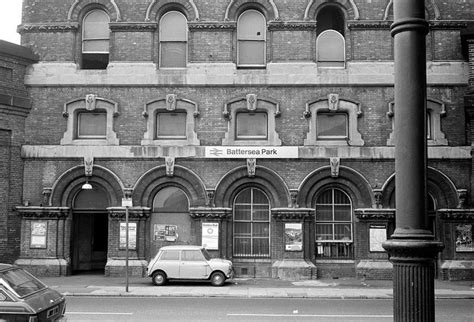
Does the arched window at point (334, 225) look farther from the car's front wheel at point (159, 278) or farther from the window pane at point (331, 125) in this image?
the car's front wheel at point (159, 278)

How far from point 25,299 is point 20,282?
706 millimetres

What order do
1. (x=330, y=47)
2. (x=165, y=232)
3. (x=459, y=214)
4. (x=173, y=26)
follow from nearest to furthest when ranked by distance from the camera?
(x=459, y=214) → (x=165, y=232) → (x=330, y=47) → (x=173, y=26)

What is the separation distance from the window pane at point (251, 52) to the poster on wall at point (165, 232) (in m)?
7.48

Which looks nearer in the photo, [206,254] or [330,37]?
[206,254]

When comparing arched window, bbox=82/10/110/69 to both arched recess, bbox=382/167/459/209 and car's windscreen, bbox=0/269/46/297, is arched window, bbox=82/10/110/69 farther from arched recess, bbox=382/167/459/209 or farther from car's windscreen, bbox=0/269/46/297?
car's windscreen, bbox=0/269/46/297

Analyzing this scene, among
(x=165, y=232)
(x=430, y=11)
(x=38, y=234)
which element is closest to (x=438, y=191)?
(x=430, y=11)

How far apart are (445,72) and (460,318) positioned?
1206cm

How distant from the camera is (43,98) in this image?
2316cm

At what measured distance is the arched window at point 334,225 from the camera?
2212cm

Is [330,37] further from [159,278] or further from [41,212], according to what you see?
[41,212]


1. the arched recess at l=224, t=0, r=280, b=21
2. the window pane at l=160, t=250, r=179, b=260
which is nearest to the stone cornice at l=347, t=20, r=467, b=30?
the arched recess at l=224, t=0, r=280, b=21

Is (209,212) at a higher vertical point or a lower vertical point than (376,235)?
higher

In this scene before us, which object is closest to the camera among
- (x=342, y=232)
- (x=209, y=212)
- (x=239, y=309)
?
(x=239, y=309)

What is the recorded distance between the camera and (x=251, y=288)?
62.3 feet
